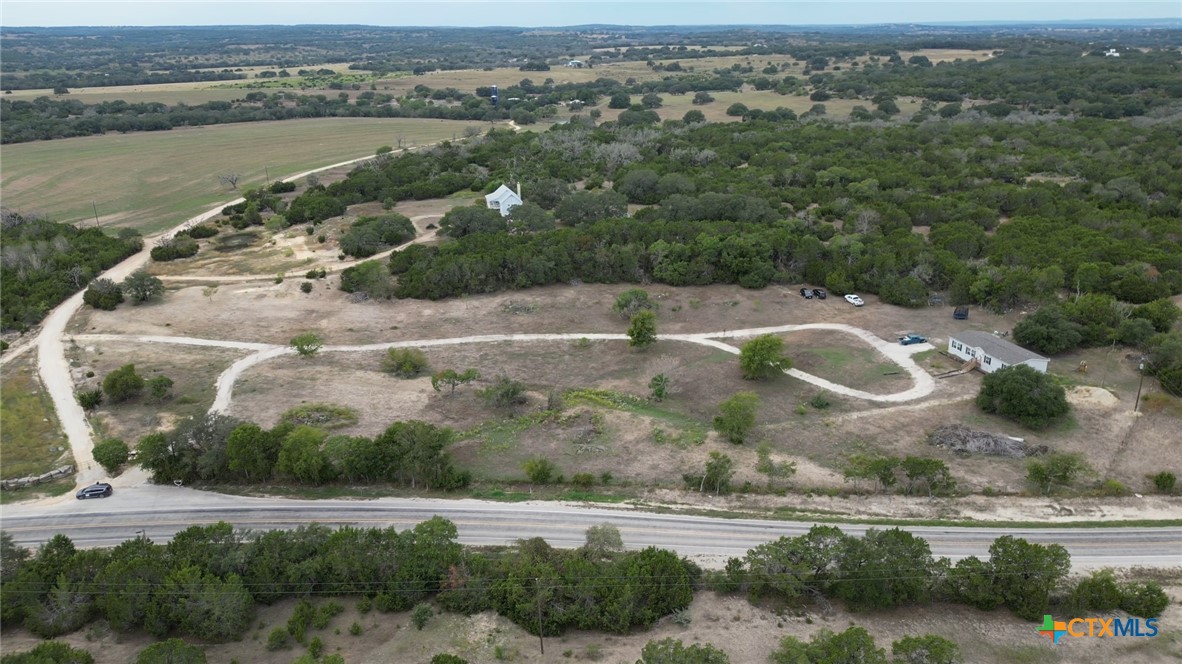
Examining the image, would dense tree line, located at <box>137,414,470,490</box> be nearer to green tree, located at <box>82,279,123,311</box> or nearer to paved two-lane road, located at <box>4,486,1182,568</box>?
paved two-lane road, located at <box>4,486,1182,568</box>

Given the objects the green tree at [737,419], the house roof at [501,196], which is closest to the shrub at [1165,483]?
the green tree at [737,419]

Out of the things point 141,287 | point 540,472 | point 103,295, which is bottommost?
point 540,472

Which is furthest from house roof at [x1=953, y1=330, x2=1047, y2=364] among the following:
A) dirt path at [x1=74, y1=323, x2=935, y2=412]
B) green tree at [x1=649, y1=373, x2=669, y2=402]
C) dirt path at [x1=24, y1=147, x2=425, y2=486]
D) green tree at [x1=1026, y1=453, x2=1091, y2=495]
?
dirt path at [x1=24, y1=147, x2=425, y2=486]

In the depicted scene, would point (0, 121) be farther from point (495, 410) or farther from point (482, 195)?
point (495, 410)

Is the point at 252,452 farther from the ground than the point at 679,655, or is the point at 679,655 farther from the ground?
the point at 252,452

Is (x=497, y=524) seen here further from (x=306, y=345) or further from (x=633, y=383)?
(x=306, y=345)

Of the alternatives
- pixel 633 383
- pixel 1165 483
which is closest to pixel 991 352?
pixel 1165 483

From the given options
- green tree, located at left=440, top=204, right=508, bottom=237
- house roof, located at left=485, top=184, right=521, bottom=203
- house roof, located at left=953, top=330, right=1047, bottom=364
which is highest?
house roof, located at left=485, top=184, right=521, bottom=203
